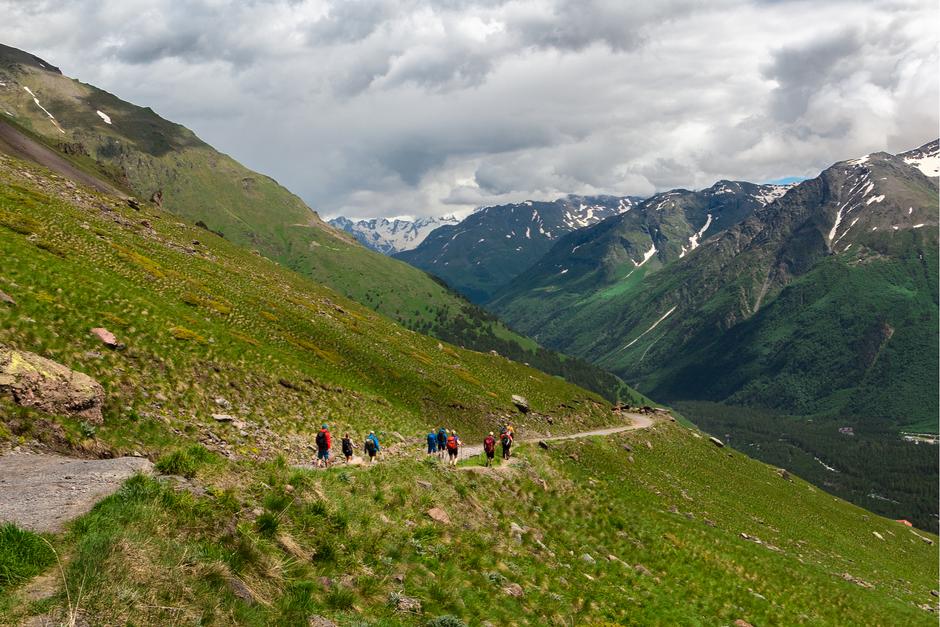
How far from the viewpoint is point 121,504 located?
1054 centimetres

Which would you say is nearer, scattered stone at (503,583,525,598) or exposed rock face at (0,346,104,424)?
scattered stone at (503,583,525,598)

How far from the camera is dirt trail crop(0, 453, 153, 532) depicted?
34.0ft

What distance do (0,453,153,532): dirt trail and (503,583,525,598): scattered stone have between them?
35.5 ft

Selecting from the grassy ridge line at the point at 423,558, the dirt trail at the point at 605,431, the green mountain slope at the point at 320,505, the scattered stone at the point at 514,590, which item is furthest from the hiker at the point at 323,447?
the dirt trail at the point at 605,431

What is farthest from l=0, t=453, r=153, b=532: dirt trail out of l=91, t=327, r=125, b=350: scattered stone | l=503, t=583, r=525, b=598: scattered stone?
l=91, t=327, r=125, b=350: scattered stone

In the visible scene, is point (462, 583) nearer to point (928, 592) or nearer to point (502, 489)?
point (502, 489)

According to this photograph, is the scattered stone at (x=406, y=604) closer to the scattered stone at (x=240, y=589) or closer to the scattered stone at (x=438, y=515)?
the scattered stone at (x=240, y=589)

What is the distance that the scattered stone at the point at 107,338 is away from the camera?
89.5 ft

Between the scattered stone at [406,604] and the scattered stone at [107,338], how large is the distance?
2364 cm

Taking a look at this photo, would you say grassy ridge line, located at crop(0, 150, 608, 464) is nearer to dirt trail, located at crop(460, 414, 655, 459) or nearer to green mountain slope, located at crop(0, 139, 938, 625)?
green mountain slope, located at crop(0, 139, 938, 625)

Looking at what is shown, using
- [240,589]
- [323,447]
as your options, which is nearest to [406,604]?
[240,589]

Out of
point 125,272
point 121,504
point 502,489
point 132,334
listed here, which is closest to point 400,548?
point 121,504

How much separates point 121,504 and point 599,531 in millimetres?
21637

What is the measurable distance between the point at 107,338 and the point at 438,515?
863 inches
